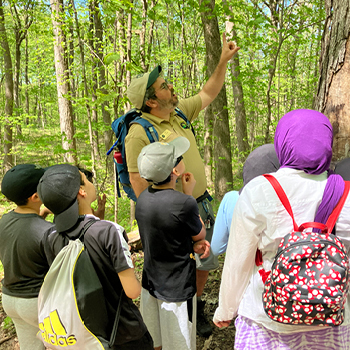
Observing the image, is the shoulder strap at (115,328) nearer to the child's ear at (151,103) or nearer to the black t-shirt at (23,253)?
the black t-shirt at (23,253)

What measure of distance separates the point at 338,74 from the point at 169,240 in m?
1.66

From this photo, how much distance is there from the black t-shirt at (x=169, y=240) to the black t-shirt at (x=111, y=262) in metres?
0.35

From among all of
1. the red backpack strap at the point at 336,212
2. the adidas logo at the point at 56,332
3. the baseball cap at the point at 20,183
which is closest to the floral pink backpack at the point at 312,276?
the red backpack strap at the point at 336,212

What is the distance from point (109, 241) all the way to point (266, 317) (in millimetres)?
886

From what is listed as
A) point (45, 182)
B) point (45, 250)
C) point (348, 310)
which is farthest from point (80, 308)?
point (348, 310)

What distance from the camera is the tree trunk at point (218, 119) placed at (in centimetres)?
479

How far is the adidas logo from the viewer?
1499 millimetres

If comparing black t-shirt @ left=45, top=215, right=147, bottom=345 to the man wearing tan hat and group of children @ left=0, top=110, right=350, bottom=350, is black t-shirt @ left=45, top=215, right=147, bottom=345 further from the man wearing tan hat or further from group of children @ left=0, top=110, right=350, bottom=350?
the man wearing tan hat

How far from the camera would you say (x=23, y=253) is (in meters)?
1.94

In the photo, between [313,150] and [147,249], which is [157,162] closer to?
[147,249]

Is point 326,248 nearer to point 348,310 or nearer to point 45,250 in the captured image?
point 348,310

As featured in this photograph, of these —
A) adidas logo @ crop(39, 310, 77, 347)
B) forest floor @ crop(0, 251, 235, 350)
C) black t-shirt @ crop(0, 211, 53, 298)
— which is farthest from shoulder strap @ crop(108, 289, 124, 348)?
forest floor @ crop(0, 251, 235, 350)

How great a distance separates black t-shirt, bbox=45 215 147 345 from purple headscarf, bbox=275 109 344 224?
3.23ft

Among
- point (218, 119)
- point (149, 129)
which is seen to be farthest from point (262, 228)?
point (218, 119)
